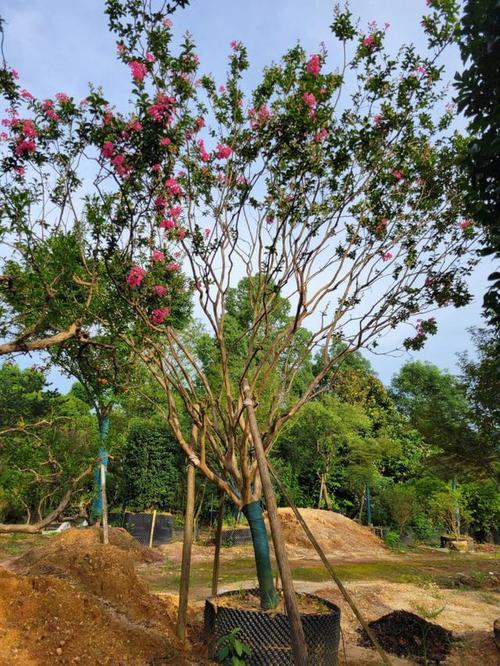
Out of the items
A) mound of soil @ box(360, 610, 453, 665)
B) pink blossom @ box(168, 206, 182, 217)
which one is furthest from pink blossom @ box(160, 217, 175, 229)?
mound of soil @ box(360, 610, 453, 665)

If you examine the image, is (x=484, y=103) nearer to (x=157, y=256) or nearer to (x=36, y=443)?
(x=157, y=256)

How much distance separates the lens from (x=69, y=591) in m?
4.72

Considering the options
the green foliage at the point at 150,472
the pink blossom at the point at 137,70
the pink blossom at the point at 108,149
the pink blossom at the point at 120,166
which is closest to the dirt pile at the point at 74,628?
the pink blossom at the point at 120,166

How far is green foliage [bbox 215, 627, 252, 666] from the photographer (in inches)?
162

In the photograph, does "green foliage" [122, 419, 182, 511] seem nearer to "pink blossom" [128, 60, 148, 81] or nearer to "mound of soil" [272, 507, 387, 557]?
"mound of soil" [272, 507, 387, 557]

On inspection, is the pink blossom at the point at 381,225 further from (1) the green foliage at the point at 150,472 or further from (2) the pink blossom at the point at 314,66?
(1) the green foliage at the point at 150,472

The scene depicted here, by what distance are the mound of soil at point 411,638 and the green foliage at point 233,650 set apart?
2686 millimetres

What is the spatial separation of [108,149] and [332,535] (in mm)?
16812

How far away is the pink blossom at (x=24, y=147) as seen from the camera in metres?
5.31

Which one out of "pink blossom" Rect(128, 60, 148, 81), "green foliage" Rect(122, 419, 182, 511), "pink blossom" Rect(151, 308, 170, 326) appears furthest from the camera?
"green foliage" Rect(122, 419, 182, 511)

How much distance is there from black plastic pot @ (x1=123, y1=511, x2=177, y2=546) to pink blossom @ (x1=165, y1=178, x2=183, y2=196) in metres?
13.6

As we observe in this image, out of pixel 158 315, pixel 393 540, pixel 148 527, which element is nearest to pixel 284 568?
pixel 158 315

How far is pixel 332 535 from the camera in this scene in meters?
18.5

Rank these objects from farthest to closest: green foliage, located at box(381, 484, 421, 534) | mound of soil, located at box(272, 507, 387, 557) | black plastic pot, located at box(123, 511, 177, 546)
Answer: green foliage, located at box(381, 484, 421, 534) < mound of soil, located at box(272, 507, 387, 557) < black plastic pot, located at box(123, 511, 177, 546)
